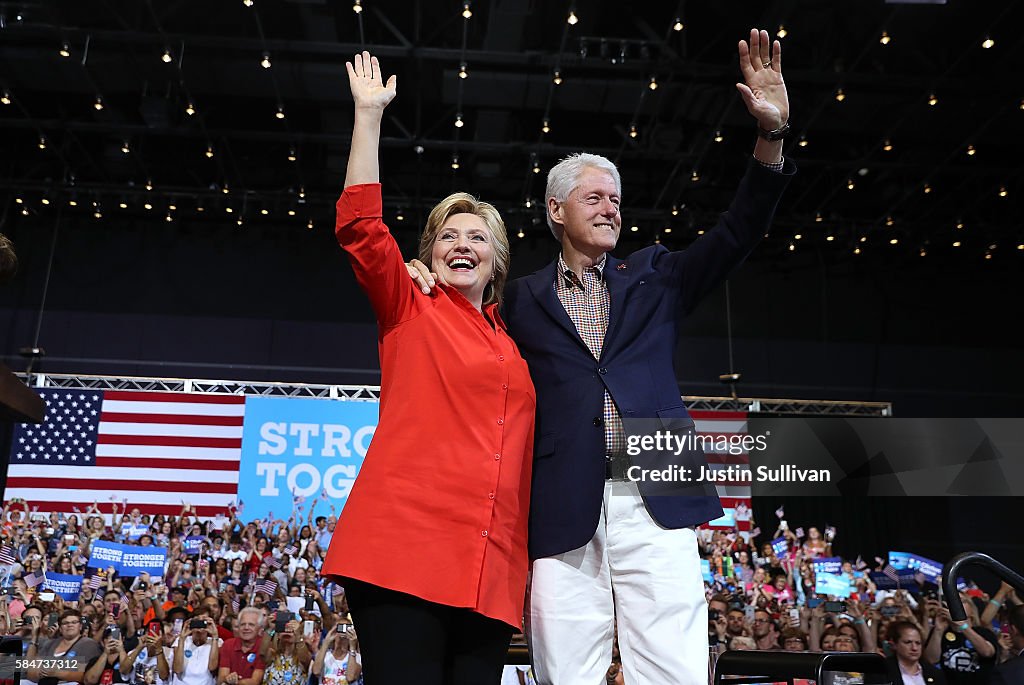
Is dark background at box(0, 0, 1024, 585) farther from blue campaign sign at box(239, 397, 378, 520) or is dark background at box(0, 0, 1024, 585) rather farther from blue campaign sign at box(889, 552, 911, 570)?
blue campaign sign at box(239, 397, 378, 520)

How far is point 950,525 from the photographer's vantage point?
1219cm

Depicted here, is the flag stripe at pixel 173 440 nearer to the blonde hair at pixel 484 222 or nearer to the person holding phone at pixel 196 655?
the person holding phone at pixel 196 655

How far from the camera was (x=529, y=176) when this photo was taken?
10984mm

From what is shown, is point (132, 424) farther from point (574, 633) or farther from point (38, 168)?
point (574, 633)

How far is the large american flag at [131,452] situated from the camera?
34.2 feet

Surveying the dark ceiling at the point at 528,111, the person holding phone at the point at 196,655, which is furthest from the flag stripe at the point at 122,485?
the person holding phone at the point at 196,655

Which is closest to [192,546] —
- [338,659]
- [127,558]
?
[127,558]

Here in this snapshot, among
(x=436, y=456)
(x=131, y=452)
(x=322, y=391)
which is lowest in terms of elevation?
(x=436, y=456)

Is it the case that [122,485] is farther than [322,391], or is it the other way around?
[322,391]

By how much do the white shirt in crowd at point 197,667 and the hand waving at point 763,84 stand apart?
5.57 m

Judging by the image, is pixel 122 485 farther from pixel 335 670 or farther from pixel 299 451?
pixel 335 670

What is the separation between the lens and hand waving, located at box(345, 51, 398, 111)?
5.92 ft

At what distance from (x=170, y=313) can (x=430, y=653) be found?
454 inches

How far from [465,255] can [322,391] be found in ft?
32.6
